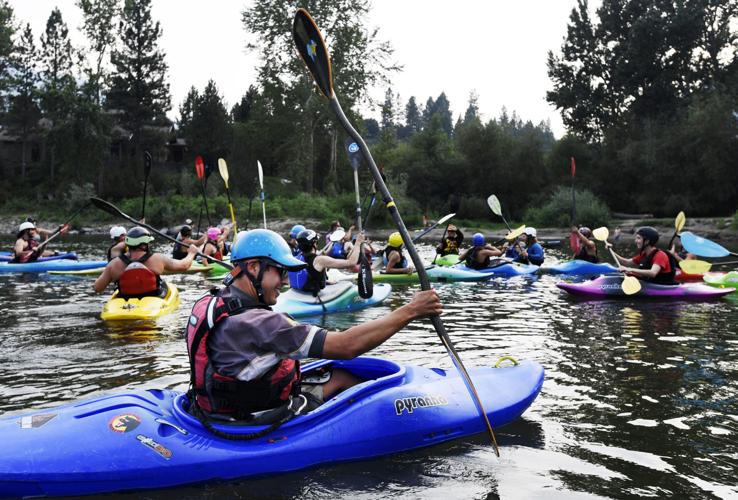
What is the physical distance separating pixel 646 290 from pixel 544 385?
214 inches

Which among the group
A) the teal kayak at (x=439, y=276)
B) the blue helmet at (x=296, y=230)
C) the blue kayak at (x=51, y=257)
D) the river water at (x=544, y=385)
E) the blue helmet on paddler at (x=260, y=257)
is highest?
the blue helmet on paddler at (x=260, y=257)

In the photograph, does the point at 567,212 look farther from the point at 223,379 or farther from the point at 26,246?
the point at 223,379

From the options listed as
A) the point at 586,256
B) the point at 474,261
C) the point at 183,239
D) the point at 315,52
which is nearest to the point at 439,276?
the point at 474,261

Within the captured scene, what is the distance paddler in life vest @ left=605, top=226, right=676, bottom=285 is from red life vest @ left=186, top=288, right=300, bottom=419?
7.46 m

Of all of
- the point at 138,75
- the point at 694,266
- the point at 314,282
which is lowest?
the point at 314,282

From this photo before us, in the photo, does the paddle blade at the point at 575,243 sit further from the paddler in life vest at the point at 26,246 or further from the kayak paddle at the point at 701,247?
the paddler in life vest at the point at 26,246

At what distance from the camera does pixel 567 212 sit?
105 ft

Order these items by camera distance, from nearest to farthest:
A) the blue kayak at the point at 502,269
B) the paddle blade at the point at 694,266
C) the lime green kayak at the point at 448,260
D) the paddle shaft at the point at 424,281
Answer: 1. the paddle shaft at the point at 424,281
2. the paddle blade at the point at 694,266
3. the blue kayak at the point at 502,269
4. the lime green kayak at the point at 448,260

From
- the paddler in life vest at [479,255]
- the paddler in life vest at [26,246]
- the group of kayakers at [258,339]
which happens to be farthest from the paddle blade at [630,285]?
the paddler in life vest at [26,246]

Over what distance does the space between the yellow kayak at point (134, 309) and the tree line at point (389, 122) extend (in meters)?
26.3

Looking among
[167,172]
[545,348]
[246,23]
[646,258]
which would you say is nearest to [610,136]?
[246,23]

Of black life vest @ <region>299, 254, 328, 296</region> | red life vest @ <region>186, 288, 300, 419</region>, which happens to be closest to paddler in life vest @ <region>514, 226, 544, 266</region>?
black life vest @ <region>299, 254, 328, 296</region>

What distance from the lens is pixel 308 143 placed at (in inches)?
1455

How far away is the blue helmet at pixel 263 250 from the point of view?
3.61 m
